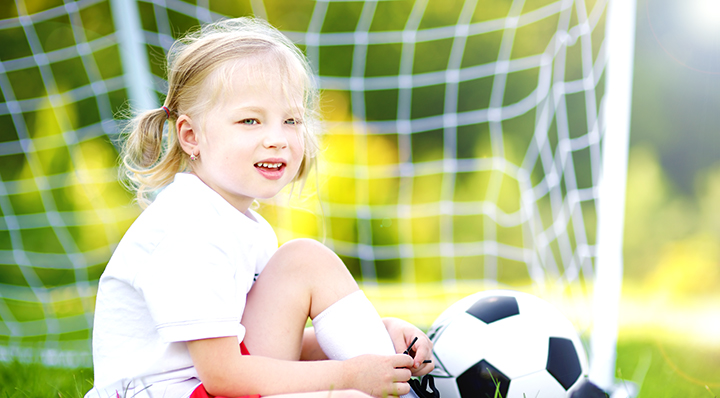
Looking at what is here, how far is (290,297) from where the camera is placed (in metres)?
1.01

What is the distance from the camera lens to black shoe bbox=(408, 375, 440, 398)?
105 cm

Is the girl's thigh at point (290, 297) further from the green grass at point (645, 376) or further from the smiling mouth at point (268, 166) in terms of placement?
the green grass at point (645, 376)

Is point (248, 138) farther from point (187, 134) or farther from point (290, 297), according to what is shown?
point (290, 297)

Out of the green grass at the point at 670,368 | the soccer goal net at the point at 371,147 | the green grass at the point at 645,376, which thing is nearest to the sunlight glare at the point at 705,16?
the soccer goal net at the point at 371,147

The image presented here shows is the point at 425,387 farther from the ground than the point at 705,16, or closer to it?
closer to it

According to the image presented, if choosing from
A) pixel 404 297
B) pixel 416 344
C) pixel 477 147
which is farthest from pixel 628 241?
pixel 416 344

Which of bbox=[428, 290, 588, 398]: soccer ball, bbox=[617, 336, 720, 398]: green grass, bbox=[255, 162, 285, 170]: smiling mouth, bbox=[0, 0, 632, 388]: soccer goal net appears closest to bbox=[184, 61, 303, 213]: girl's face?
bbox=[255, 162, 285, 170]: smiling mouth

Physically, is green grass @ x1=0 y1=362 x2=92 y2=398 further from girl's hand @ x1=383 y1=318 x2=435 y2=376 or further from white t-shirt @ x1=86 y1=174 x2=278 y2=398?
girl's hand @ x1=383 y1=318 x2=435 y2=376

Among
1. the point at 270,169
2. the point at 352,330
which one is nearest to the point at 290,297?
the point at 352,330

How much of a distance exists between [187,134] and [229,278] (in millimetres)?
323

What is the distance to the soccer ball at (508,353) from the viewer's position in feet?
3.54

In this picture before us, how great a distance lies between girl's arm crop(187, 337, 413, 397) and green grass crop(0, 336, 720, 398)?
0.47 metres

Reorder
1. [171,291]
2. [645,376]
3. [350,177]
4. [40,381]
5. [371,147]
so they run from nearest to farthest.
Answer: [171,291]
[40,381]
[645,376]
[350,177]
[371,147]

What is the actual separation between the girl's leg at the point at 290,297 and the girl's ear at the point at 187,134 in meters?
0.26
